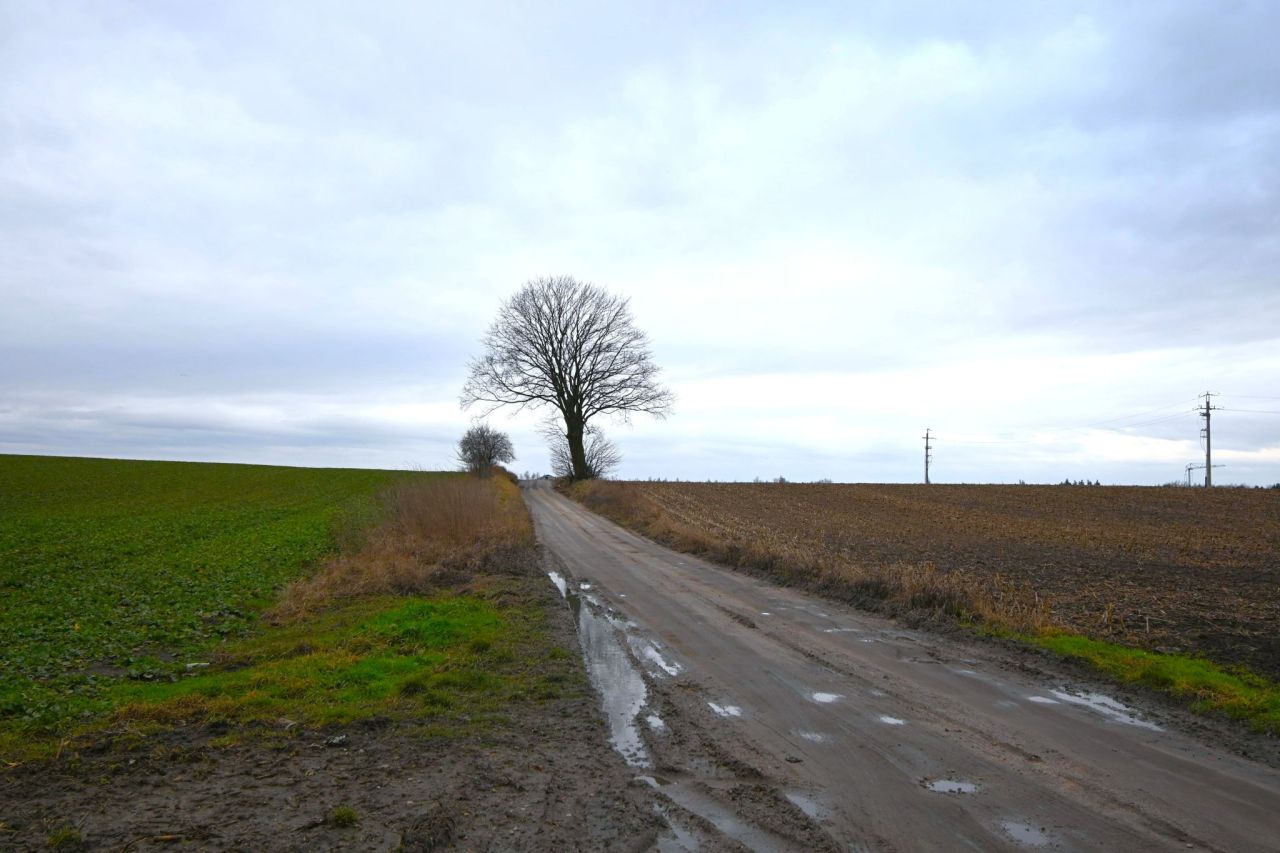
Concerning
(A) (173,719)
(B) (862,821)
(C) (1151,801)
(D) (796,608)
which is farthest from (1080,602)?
(A) (173,719)

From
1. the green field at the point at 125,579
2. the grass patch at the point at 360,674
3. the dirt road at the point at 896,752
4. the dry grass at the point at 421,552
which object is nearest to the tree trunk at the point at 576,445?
the green field at the point at 125,579

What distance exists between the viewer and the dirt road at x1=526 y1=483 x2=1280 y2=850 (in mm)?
4832

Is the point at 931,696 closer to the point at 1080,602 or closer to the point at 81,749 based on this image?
the point at 1080,602

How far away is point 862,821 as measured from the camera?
195 inches

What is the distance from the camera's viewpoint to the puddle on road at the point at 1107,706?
7.13 m

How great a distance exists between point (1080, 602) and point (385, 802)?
1210 centimetres

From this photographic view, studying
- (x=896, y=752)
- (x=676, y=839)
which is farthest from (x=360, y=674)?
(x=896, y=752)

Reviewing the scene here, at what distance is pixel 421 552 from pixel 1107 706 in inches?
547

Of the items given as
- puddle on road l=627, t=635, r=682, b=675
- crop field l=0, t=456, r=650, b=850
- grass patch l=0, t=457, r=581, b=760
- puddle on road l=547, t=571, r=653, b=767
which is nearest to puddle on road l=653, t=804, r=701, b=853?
crop field l=0, t=456, r=650, b=850

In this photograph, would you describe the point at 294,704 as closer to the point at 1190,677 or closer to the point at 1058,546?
the point at 1190,677

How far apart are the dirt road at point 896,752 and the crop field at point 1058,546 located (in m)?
3.19

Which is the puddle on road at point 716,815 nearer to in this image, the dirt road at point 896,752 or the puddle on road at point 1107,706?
the dirt road at point 896,752

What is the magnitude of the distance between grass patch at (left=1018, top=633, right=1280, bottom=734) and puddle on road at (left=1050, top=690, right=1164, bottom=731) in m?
0.64

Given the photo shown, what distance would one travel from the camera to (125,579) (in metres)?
15.2
